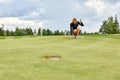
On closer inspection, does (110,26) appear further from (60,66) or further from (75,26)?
(60,66)

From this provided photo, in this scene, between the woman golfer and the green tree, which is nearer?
the woman golfer

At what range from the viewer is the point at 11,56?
61.3ft

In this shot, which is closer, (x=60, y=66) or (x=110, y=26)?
(x=60, y=66)

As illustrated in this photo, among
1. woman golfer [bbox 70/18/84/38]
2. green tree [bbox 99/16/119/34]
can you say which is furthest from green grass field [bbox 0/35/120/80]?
green tree [bbox 99/16/119/34]

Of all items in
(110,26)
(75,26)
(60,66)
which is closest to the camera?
(60,66)

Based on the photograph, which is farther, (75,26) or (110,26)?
(110,26)

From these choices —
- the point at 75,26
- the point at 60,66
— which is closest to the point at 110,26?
the point at 75,26

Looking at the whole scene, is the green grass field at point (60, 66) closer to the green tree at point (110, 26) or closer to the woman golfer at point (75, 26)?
the woman golfer at point (75, 26)

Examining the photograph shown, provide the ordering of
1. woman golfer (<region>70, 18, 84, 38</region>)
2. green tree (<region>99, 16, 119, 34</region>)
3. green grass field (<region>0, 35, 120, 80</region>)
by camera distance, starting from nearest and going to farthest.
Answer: green grass field (<region>0, 35, 120, 80</region>) < woman golfer (<region>70, 18, 84, 38</region>) < green tree (<region>99, 16, 119, 34</region>)

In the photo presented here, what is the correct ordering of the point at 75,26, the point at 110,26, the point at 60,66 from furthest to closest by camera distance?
the point at 110,26, the point at 75,26, the point at 60,66

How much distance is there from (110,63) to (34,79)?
4.94 meters

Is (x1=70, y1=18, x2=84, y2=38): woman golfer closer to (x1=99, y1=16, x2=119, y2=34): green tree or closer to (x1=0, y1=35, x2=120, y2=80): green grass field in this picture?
(x1=0, y1=35, x2=120, y2=80): green grass field

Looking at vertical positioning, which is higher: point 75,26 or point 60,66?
point 75,26

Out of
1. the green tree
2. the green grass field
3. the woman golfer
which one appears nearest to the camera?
the green grass field
